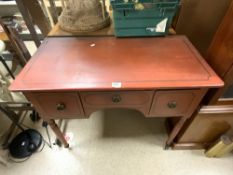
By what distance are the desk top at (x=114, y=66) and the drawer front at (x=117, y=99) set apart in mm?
83

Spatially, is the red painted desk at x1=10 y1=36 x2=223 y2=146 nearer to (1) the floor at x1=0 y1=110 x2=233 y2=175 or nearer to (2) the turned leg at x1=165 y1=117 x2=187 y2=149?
(2) the turned leg at x1=165 y1=117 x2=187 y2=149

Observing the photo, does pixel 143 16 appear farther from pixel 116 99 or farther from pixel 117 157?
pixel 117 157

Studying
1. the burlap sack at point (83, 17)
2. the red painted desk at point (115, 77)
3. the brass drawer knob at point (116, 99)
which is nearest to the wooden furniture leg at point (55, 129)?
the red painted desk at point (115, 77)

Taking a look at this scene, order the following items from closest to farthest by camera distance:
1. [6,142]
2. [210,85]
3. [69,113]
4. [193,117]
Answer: [210,85], [69,113], [193,117], [6,142]

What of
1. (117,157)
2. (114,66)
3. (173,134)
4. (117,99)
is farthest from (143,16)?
(117,157)

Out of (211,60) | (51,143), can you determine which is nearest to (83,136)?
(51,143)

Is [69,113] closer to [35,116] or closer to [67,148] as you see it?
[67,148]

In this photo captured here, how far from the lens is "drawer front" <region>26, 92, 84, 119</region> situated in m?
0.73

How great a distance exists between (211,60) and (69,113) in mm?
875

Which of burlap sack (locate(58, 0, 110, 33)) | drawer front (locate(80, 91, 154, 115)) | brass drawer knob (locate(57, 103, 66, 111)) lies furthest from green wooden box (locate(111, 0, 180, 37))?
brass drawer knob (locate(57, 103, 66, 111))

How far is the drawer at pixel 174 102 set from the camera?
2.43ft

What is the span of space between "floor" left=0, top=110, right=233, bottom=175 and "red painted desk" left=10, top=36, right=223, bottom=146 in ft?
1.58

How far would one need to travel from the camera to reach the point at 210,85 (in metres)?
0.66

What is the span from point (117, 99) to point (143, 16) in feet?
1.59
